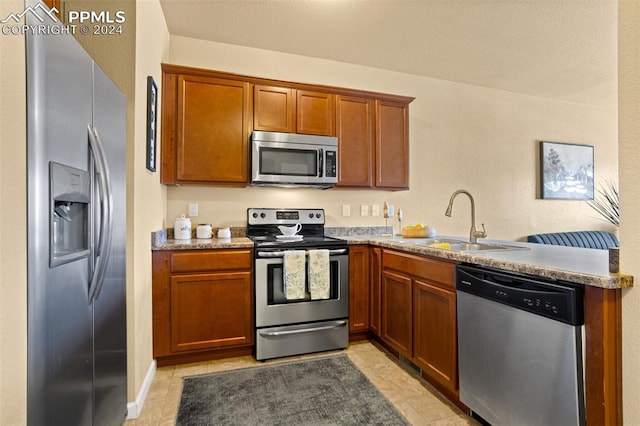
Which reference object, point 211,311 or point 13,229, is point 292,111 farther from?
point 13,229

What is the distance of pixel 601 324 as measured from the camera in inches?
44.8

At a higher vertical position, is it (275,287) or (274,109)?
(274,109)

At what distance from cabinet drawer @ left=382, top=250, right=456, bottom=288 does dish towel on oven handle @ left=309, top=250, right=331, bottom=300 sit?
1.62 ft

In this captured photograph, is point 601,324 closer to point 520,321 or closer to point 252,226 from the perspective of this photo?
point 520,321

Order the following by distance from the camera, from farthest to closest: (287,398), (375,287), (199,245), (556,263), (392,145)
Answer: (392,145) < (375,287) < (199,245) < (287,398) < (556,263)

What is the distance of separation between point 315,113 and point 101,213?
2.11 meters

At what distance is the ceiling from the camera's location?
2.49 meters

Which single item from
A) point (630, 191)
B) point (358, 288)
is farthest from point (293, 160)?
point (630, 191)

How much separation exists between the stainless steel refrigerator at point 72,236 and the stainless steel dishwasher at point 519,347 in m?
1.72

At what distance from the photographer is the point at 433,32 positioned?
9.29ft

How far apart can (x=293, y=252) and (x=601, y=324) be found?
5.86ft

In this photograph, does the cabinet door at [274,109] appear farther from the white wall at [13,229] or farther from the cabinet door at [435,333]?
the white wall at [13,229]

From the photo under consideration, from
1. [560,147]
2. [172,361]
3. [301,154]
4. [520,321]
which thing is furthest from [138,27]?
[560,147]

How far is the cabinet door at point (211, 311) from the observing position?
91.1 inches
